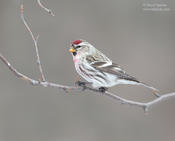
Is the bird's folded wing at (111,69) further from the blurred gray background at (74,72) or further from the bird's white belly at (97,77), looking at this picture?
the blurred gray background at (74,72)

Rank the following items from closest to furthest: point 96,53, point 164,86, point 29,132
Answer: point 96,53 < point 29,132 < point 164,86

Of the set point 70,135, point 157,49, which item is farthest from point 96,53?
point 157,49

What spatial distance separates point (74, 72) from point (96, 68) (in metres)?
2.93

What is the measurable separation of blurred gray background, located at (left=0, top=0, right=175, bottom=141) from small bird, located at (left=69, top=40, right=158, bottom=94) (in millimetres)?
Answer: 2704

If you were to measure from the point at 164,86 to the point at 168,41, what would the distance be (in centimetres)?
78

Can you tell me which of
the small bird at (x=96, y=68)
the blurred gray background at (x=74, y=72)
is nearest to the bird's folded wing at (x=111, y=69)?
the small bird at (x=96, y=68)

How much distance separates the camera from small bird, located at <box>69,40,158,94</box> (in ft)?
9.71

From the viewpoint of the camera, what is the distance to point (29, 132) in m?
5.88

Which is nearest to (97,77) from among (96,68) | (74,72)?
(96,68)

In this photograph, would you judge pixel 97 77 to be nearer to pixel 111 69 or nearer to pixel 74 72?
pixel 111 69

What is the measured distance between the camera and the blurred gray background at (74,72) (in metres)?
5.91

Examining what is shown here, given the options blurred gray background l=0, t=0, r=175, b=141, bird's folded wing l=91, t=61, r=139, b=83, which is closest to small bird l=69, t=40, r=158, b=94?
bird's folded wing l=91, t=61, r=139, b=83

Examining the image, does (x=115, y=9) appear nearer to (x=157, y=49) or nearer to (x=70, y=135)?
(x=157, y=49)

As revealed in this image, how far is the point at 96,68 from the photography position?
3061 mm
